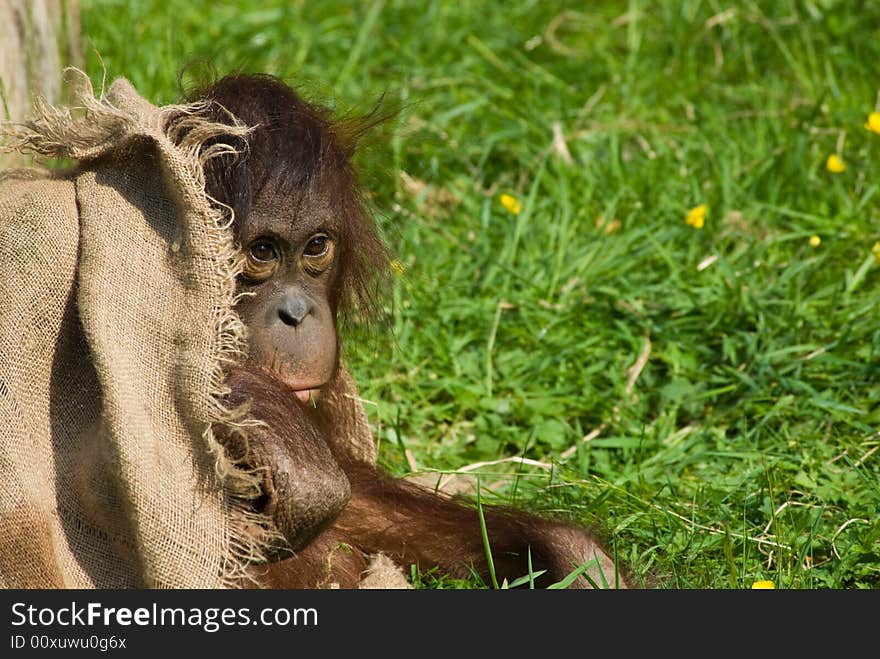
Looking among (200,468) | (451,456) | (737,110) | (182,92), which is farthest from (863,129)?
(200,468)

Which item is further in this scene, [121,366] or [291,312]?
[291,312]

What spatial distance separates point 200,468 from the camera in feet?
7.52

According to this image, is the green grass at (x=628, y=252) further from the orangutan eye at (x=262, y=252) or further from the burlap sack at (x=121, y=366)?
the burlap sack at (x=121, y=366)

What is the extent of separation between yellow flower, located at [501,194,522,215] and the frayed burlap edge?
1630 mm

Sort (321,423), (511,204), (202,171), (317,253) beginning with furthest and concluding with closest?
(511,204)
(321,423)
(317,253)
(202,171)

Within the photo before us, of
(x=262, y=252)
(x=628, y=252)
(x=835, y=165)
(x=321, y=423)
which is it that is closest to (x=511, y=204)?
(x=628, y=252)

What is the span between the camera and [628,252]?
12.7 feet

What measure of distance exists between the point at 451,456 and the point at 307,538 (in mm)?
1004

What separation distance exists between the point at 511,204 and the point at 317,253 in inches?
61.0

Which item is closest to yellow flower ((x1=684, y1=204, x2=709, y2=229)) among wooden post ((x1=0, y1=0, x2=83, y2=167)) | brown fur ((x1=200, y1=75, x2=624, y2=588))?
brown fur ((x1=200, y1=75, x2=624, y2=588))

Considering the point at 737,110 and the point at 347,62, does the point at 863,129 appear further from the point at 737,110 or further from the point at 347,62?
the point at 347,62

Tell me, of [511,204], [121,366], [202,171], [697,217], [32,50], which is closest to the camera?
[121,366]

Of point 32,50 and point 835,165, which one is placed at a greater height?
point 32,50

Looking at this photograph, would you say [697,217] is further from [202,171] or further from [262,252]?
[202,171]
